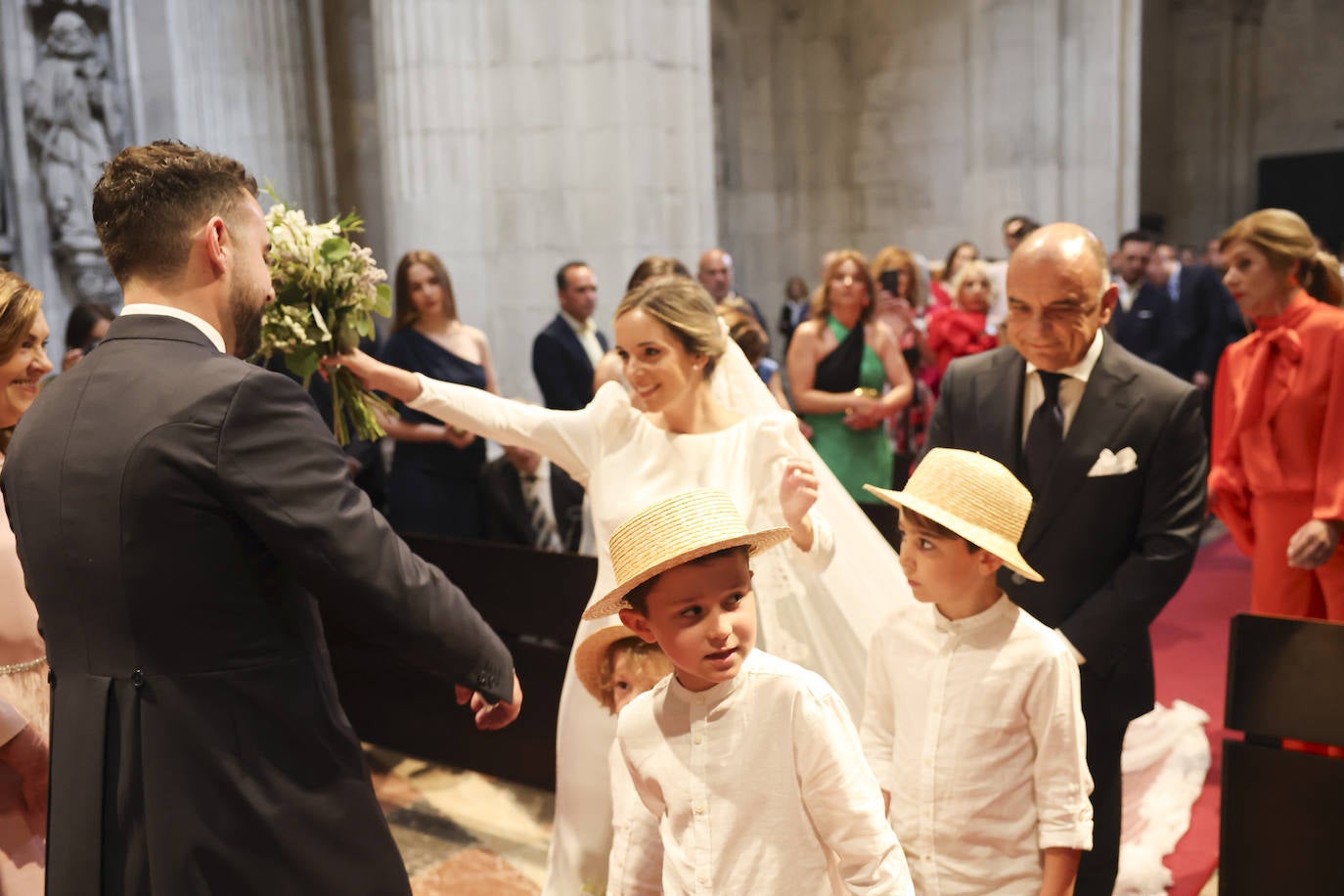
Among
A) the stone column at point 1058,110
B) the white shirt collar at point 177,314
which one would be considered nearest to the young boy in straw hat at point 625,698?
the white shirt collar at point 177,314

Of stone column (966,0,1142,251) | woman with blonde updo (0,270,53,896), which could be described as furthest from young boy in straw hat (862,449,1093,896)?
stone column (966,0,1142,251)

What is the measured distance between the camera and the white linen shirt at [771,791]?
189cm

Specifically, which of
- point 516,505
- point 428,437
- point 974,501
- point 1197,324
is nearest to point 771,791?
point 974,501

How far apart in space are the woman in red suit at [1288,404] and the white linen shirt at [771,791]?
2615 mm

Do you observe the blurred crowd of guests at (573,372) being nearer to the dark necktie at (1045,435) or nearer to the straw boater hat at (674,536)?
the dark necktie at (1045,435)

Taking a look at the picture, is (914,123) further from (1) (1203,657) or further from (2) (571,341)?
(1) (1203,657)

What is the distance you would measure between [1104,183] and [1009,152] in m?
0.96

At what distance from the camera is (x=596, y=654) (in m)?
2.68

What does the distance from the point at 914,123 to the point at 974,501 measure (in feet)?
37.5

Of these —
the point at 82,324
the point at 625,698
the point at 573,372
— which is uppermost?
the point at 82,324

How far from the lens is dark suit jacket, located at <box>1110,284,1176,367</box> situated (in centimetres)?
887

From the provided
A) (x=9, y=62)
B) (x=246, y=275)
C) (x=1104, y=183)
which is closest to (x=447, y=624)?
(x=246, y=275)

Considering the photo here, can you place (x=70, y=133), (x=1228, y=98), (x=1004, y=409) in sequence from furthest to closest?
(x=1228, y=98), (x=70, y=133), (x=1004, y=409)

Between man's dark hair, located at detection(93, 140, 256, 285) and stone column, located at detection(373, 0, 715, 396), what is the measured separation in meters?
5.25
